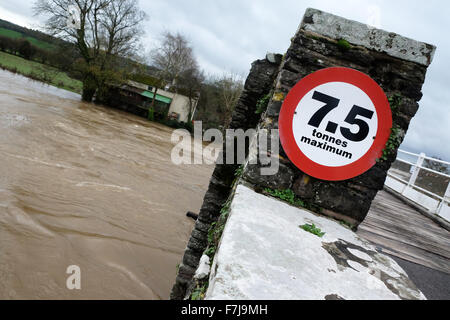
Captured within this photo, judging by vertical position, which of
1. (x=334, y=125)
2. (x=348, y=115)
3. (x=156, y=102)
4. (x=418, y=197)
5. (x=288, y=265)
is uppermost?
(x=348, y=115)

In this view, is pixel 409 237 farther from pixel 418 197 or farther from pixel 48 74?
pixel 48 74

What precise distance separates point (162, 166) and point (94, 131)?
6153 millimetres

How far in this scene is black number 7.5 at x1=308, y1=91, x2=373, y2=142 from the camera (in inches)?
98.3

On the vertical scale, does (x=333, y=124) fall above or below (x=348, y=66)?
below

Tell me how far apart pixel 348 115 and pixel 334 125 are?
151 mm

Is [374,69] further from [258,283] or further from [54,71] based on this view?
[54,71]

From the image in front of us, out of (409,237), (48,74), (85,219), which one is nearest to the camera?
(409,237)

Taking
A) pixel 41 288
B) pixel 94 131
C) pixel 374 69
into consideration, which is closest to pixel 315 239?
pixel 374 69

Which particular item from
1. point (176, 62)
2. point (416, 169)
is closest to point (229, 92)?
point (176, 62)

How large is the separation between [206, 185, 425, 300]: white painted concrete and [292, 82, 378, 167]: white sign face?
75cm

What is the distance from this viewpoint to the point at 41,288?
13.1ft

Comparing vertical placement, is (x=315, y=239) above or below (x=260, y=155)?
below

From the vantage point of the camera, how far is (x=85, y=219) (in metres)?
6.19

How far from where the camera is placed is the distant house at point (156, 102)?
3475cm
